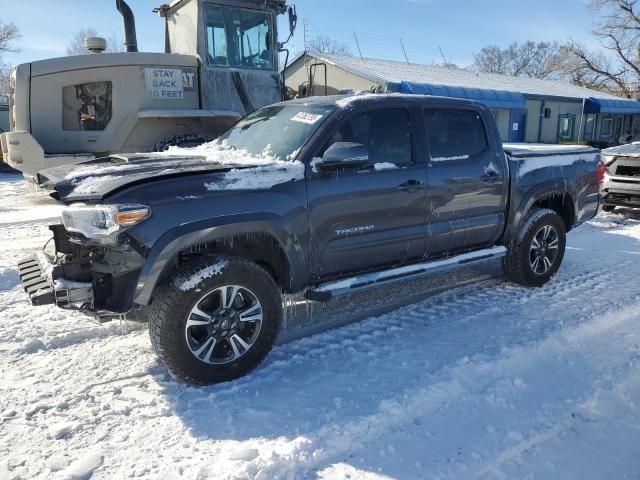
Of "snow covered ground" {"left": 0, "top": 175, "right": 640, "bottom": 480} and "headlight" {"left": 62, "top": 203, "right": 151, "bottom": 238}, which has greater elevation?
"headlight" {"left": 62, "top": 203, "right": 151, "bottom": 238}

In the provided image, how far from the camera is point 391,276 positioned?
4.20 m

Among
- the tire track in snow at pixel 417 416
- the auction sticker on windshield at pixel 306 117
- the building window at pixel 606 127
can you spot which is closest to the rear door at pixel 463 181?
the auction sticker on windshield at pixel 306 117

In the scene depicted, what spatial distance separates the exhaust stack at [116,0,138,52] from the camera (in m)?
9.23

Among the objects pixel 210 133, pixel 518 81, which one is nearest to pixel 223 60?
pixel 210 133

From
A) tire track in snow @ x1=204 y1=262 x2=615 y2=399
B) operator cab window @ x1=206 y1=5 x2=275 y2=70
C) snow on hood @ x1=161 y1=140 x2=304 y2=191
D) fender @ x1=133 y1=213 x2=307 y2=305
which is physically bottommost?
tire track in snow @ x1=204 y1=262 x2=615 y2=399

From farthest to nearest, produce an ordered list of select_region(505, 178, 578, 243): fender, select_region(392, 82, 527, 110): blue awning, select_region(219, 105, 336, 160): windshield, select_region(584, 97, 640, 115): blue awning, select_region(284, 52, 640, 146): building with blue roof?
select_region(584, 97, 640, 115): blue awning < select_region(284, 52, 640, 146): building with blue roof < select_region(392, 82, 527, 110): blue awning < select_region(505, 178, 578, 243): fender < select_region(219, 105, 336, 160): windshield

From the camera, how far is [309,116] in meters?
4.20

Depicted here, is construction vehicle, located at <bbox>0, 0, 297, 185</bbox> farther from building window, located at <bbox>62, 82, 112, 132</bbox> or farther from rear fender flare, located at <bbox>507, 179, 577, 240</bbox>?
rear fender flare, located at <bbox>507, 179, 577, 240</bbox>

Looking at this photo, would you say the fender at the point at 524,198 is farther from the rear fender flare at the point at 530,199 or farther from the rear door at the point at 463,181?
the rear door at the point at 463,181

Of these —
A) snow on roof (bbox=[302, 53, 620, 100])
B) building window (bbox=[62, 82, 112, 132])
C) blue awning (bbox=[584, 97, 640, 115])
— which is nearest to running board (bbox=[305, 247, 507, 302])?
building window (bbox=[62, 82, 112, 132])

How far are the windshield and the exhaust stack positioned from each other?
5.92 m

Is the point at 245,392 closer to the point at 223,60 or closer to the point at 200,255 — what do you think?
the point at 200,255

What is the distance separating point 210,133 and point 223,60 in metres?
1.29

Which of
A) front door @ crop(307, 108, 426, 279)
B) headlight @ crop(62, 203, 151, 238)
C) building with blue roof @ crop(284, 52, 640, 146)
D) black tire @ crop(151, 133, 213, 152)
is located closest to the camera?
headlight @ crop(62, 203, 151, 238)
